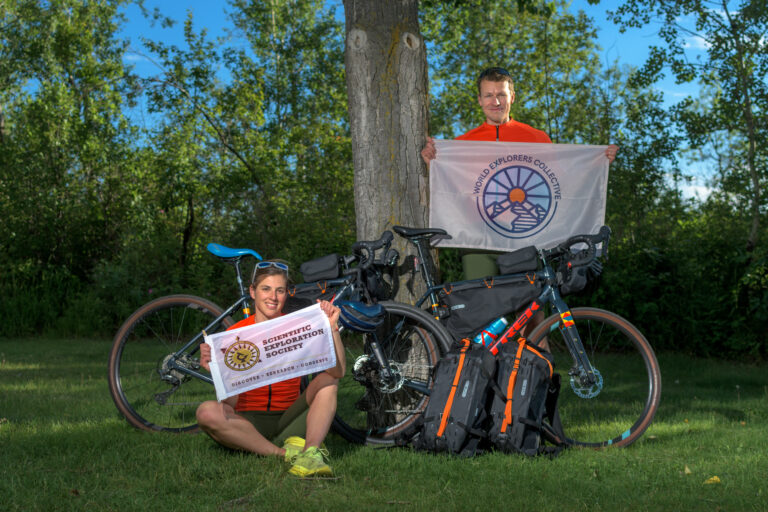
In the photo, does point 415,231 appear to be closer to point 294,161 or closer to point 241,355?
point 241,355

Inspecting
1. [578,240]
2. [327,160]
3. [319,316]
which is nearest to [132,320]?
[319,316]

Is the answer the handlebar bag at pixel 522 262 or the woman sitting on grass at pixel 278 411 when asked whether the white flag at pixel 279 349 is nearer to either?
the woman sitting on grass at pixel 278 411

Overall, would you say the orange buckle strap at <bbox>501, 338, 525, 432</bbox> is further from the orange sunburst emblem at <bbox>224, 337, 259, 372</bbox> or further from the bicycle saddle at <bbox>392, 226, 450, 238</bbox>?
the orange sunburst emblem at <bbox>224, 337, 259, 372</bbox>

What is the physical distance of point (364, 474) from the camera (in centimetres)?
364

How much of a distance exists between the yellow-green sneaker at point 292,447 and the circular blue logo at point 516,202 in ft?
6.99

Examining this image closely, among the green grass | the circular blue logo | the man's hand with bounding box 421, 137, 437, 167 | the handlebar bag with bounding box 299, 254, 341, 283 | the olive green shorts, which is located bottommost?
the green grass

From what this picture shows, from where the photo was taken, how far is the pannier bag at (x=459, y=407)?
3916 millimetres

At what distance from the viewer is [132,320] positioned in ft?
15.5

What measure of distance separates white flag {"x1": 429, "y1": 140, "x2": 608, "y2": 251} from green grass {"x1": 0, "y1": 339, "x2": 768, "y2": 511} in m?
1.53

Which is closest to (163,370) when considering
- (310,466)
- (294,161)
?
(310,466)

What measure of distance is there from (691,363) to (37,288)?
945cm

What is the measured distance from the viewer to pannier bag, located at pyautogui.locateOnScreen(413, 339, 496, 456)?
392 centimetres

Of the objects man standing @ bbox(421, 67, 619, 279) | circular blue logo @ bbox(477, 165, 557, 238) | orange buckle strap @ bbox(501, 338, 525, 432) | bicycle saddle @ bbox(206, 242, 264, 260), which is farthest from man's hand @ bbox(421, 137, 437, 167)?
orange buckle strap @ bbox(501, 338, 525, 432)

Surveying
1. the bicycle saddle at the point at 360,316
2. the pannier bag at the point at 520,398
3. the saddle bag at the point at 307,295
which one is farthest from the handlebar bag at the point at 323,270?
the pannier bag at the point at 520,398
